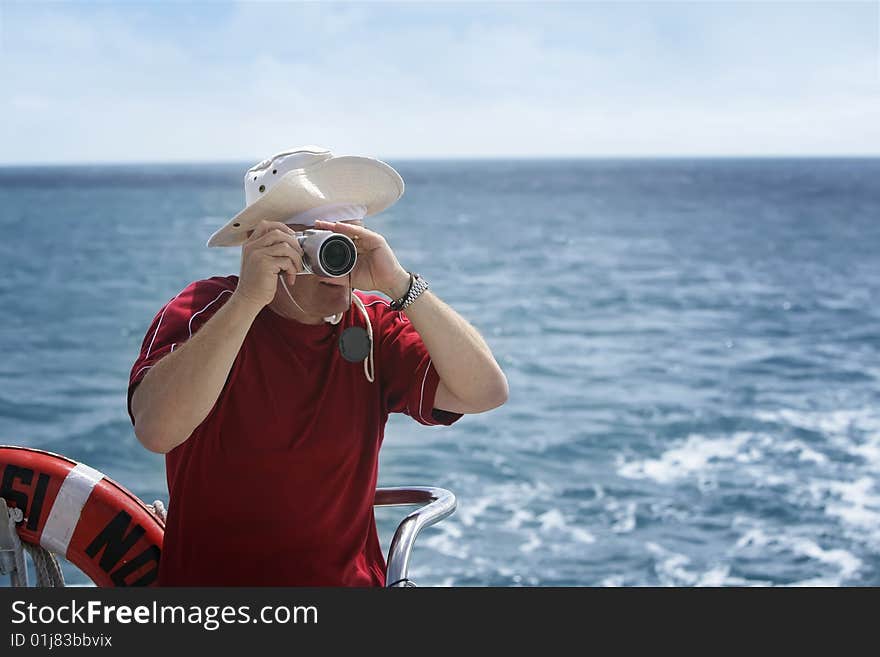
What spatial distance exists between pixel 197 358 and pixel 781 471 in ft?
28.3

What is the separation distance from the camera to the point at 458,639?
65.8 inches

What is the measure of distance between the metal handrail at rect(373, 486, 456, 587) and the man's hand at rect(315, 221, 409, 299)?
40 centimetres

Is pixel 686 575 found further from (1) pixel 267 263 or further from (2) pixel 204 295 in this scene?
(1) pixel 267 263

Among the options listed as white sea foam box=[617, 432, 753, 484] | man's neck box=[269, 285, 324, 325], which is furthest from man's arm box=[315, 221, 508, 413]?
white sea foam box=[617, 432, 753, 484]

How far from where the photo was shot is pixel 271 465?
192 cm

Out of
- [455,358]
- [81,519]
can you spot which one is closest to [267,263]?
[455,358]

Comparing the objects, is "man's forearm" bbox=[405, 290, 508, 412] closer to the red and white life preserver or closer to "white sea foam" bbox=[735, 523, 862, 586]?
the red and white life preserver

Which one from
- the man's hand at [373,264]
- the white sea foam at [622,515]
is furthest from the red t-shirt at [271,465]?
the white sea foam at [622,515]

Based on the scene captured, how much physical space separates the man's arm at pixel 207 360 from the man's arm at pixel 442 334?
12 centimetres

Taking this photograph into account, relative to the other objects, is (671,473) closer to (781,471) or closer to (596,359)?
(781,471)

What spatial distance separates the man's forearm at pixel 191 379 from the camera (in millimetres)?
1766

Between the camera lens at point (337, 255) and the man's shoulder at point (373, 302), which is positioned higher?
the camera lens at point (337, 255)

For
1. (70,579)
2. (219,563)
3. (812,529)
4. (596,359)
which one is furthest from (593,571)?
(596,359)

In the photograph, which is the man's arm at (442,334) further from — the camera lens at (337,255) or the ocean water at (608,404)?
the ocean water at (608,404)
